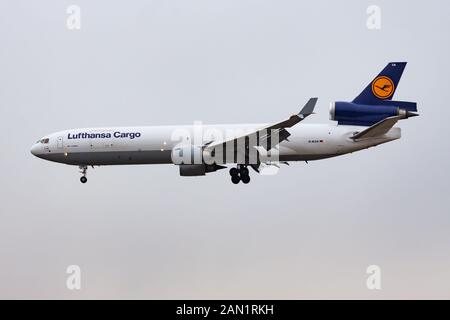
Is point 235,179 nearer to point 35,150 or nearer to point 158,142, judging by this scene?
point 158,142

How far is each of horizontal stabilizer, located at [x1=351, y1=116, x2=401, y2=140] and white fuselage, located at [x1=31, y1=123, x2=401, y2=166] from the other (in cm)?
36

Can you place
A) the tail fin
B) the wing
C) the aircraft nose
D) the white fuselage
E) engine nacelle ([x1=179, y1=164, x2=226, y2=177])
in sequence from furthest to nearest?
1. the aircraft nose
2. the tail fin
3. the white fuselage
4. engine nacelle ([x1=179, y1=164, x2=226, y2=177])
5. the wing

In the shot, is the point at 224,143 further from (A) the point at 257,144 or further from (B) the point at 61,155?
(B) the point at 61,155

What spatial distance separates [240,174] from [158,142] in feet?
17.5

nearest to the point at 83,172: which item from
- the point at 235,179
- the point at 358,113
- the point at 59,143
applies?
the point at 59,143

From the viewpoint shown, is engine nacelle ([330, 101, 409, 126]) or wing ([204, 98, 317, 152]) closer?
wing ([204, 98, 317, 152])

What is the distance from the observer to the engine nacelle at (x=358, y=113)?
6000cm

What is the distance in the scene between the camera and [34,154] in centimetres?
6456

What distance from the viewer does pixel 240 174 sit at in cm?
6003

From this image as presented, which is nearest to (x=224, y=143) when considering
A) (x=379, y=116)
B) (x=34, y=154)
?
(x=379, y=116)

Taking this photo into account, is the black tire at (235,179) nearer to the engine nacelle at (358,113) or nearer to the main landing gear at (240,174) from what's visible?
the main landing gear at (240,174)

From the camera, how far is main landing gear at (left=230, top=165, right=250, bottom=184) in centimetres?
5991

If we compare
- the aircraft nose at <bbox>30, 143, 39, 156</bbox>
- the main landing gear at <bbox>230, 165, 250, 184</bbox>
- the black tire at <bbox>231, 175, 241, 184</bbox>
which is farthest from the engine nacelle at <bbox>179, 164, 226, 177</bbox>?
the aircraft nose at <bbox>30, 143, 39, 156</bbox>

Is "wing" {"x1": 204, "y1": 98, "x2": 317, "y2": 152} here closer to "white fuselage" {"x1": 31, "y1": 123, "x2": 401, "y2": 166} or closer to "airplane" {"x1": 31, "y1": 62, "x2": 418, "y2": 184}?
"airplane" {"x1": 31, "y1": 62, "x2": 418, "y2": 184}
